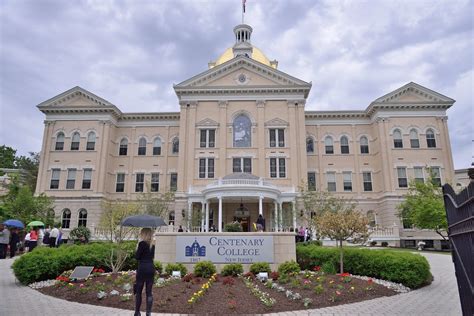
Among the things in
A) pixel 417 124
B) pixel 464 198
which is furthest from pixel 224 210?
pixel 464 198

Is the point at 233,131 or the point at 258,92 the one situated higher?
the point at 258,92

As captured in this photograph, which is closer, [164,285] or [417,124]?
[164,285]

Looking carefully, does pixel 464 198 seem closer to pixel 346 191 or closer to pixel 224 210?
pixel 224 210

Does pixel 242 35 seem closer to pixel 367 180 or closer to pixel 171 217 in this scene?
pixel 367 180

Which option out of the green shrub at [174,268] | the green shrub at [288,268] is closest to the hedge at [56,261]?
the green shrub at [174,268]

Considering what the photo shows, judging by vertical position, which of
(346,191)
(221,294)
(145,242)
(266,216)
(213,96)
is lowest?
(221,294)

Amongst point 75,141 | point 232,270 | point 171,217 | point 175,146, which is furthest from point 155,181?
point 232,270

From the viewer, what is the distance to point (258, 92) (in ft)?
124

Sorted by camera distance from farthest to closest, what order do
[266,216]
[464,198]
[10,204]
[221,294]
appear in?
[266,216]
[10,204]
[221,294]
[464,198]

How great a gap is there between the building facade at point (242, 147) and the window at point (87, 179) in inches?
4.3

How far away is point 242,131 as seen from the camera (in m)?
37.8

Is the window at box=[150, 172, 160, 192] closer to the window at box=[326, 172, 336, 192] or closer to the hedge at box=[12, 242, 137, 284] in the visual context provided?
the window at box=[326, 172, 336, 192]

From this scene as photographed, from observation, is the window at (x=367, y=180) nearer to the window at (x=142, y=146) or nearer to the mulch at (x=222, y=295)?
the window at (x=142, y=146)

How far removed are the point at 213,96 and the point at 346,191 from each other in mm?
17805
